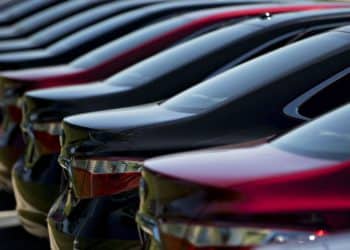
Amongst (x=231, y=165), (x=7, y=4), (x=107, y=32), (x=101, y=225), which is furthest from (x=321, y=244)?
(x=7, y=4)

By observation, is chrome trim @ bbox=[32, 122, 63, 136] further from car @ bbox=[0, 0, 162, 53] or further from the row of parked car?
car @ bbox=[0, 0, 162, 53]

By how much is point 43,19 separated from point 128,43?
6220 mm

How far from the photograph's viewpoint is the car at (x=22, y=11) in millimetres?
16344

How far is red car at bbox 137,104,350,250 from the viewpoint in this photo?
10.6 ft

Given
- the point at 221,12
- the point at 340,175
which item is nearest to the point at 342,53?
the point at 340,175

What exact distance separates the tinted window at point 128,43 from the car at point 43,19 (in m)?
4.90

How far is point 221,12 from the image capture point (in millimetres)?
8352

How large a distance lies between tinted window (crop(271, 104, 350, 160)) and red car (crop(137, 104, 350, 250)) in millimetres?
18

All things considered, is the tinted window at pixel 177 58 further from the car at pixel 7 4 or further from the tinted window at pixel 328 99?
the car at pixel 7 4

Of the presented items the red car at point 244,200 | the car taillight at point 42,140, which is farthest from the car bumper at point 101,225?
the car taillight at point 42,140

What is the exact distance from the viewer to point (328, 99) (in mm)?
5195

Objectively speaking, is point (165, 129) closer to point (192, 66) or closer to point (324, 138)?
point (324, 138)

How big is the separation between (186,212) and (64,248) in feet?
6.28

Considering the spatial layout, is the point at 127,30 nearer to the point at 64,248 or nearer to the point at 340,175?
the point at 64,248
